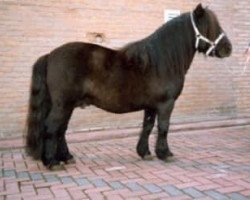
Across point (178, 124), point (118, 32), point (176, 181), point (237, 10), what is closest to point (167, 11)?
point (118, 32)

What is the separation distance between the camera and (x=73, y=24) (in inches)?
263

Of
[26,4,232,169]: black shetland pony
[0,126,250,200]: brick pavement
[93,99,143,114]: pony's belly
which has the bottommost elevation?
[0,126,250,200]: brick pavement

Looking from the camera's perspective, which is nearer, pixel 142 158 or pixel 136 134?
pixel 142 158

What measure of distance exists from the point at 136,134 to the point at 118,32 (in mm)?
1762

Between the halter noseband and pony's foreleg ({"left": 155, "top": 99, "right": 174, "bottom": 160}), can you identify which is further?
the halter noseband

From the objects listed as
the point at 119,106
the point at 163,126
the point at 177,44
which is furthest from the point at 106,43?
the point at 163,126

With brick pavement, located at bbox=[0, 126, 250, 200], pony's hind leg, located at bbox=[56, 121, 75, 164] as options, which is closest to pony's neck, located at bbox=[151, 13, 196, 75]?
brick pavement, located at bbox=[0, 126, 250, 200]

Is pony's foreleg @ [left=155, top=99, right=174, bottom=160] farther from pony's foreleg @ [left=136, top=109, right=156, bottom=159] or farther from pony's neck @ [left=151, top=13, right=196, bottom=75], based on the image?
pony's neck @ [left=151, top=13, right=196, bottom=75]

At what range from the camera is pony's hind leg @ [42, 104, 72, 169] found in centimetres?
439

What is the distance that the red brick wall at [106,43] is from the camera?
20.6ft

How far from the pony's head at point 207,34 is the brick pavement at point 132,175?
1293 millimetres

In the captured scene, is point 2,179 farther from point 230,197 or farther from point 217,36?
point 217,36

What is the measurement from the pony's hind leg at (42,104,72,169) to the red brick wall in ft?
6.79

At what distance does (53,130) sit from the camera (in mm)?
4410
